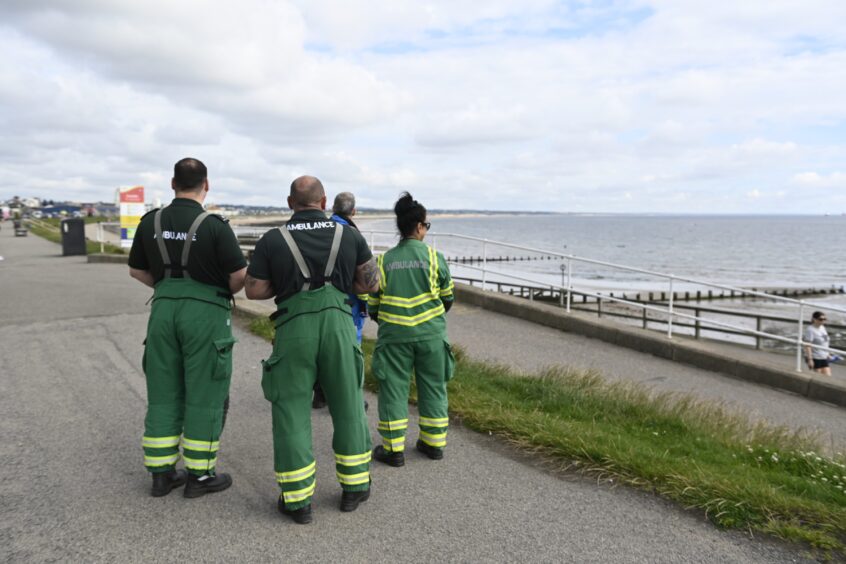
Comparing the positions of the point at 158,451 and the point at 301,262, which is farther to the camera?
the point at 158,451

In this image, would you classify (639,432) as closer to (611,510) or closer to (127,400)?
(611,510)

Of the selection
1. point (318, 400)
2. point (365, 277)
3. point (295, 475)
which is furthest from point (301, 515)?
point (318, 400)

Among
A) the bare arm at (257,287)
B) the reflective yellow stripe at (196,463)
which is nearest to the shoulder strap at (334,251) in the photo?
the bare arm at (257,287)

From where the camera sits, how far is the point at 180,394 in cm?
385

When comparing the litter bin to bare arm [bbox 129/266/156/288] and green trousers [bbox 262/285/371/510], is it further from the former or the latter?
green trousers [bbox 262/285/371/510]

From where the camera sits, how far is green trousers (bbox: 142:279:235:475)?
3.73 m

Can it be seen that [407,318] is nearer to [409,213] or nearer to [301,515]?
[409,213]

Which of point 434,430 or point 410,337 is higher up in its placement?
point 410,337

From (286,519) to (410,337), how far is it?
1422 millimetres

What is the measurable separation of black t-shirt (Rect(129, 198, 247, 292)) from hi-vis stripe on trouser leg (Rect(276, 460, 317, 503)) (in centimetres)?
116

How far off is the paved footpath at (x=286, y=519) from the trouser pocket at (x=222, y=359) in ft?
2.44

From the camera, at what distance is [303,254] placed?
358 centimetres

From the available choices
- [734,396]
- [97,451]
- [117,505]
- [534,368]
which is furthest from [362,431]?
[734,396]

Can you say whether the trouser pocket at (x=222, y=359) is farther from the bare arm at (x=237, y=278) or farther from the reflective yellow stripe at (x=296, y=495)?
the reflective yellow stripe at (x=296, y=495)
